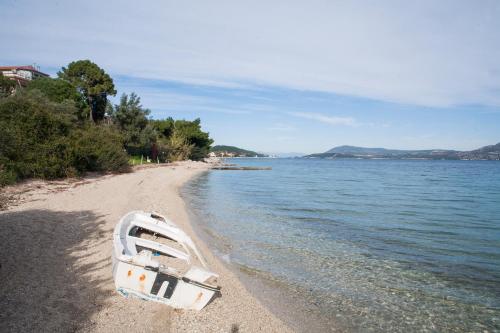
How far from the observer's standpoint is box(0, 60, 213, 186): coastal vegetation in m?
17.5

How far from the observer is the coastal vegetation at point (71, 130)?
57.4 feet

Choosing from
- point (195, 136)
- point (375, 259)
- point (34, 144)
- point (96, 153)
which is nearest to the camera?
point (375, 259)

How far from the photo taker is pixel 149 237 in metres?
8.84

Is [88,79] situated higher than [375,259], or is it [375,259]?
[88,79]

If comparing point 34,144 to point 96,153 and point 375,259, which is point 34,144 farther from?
point 375,259

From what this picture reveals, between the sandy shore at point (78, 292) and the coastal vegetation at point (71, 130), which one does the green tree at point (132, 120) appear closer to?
the coastal vegetation at point (71, 130)

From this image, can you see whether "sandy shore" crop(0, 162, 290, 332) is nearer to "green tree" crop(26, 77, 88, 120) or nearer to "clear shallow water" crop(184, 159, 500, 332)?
"clear shallow water" crop(184, 159, 500, 332)

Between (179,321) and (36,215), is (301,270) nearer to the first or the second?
(179,321)

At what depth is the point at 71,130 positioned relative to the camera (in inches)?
895

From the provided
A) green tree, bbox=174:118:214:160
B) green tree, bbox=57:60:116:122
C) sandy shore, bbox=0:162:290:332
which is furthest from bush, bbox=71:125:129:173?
green tree, bbox=174:118:214:160

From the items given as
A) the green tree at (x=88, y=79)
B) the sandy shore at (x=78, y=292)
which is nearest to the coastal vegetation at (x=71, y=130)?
the green tree at (x=88, y=79)

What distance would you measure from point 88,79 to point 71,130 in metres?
27.0

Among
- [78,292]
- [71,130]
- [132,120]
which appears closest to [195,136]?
[132,120]

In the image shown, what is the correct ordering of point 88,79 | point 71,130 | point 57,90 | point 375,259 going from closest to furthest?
point 375,259 → point 71,130 → point 57,90 → point 88,79
